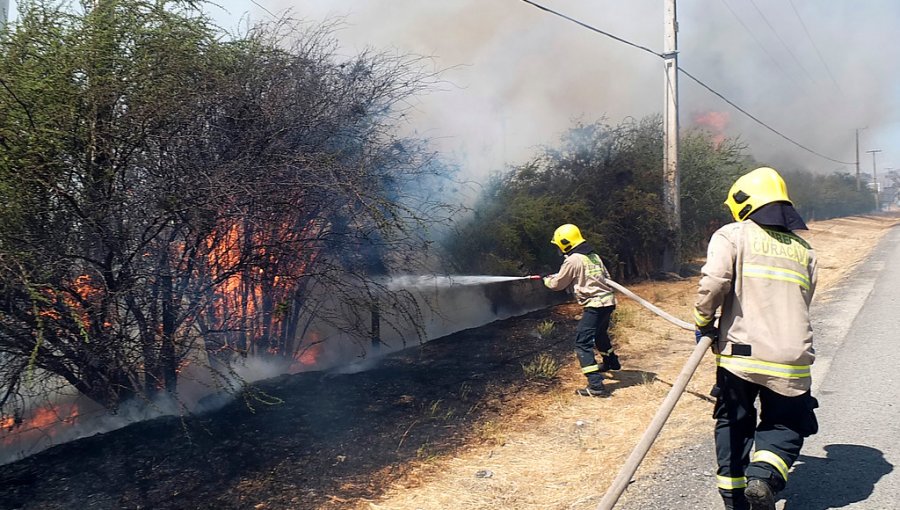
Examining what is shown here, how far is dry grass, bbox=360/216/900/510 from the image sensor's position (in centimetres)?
358

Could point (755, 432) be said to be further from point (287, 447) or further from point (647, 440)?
point (287, 447)

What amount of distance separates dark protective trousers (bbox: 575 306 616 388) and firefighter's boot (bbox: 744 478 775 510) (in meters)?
2.75

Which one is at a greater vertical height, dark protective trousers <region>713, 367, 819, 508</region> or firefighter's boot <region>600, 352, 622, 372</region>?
dark protective trousers <region>713, 367, 819, 508</region>

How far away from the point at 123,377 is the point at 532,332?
5262 millimetres

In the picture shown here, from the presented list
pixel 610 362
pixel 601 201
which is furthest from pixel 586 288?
pixel 601 201

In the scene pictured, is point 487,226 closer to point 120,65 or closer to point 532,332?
point 532,332

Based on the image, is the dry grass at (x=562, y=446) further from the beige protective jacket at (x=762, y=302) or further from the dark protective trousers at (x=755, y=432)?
the beige protective jacket at (x=762, y=302)

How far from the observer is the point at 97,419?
4285 mm

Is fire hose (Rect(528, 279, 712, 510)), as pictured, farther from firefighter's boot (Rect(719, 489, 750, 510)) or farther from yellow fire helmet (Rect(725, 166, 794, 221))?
yellow fire helmet (Rect(725, 166, 794, 221))

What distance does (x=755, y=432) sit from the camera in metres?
3.08

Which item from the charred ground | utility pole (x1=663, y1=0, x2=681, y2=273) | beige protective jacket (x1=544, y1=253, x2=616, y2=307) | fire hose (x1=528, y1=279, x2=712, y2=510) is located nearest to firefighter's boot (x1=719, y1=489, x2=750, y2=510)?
fire hose (x1=528, y1=279, x2=712, y2=510)

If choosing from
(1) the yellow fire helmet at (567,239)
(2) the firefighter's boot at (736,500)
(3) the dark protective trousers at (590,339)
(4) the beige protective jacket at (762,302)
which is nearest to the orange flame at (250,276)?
(1) the yellow fire helmet at (567,239)

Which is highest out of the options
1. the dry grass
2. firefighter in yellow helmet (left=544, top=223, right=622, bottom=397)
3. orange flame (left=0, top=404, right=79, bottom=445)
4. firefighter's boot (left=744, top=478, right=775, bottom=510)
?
firefighter in yellow helmet (left=544, top=223, right=622, bottom=397)

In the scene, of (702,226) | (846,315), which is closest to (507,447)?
(846,315)
